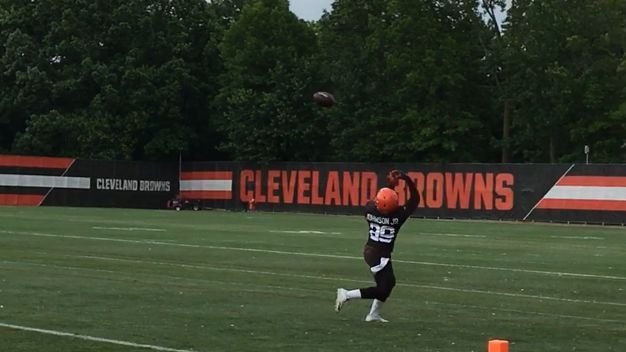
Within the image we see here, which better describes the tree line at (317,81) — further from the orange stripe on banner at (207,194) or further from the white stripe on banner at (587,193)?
the white stripe on banner at (587,193)

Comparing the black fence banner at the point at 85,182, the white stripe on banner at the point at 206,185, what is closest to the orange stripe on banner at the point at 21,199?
the black fence banner at the point at 85,182

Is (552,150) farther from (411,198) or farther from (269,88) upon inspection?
(411,198)

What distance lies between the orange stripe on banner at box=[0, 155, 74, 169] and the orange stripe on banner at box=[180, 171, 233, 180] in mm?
8647

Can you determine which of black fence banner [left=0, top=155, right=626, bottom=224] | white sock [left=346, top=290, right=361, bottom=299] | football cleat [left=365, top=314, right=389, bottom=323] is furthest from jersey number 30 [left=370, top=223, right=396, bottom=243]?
black fence banner [left=0, top=155, right=626, bottom=224]

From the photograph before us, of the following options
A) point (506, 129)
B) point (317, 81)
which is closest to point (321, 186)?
point (317, 81)

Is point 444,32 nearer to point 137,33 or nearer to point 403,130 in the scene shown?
point 403,130

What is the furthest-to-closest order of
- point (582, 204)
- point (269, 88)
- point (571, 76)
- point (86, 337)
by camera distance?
point (269, 88), point (571, 76), point (582, 204), point (86, 337)

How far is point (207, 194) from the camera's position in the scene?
249 feet

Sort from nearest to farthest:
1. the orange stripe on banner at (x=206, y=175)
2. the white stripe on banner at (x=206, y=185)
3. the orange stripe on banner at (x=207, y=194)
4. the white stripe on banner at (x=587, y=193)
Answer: the white stripe on banner at (x=587, y=193), the orange stripe on banner at (x=207, y=194), the white stripe on banner at (x=206, y=185), the orange stripe on banner at (x=206, y=175)

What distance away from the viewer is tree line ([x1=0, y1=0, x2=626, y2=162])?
7094 centimetres

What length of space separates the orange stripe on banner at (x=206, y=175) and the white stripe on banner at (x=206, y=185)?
0.65 ft

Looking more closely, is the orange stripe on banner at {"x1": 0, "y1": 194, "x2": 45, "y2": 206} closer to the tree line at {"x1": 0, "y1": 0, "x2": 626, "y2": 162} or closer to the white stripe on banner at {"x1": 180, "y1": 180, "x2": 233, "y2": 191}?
the tree line at {"x1": 0, "y1": 0, "x2": 626, "y2": 162}

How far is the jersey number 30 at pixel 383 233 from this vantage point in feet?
49.8

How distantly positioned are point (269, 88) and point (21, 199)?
61.4 ft
